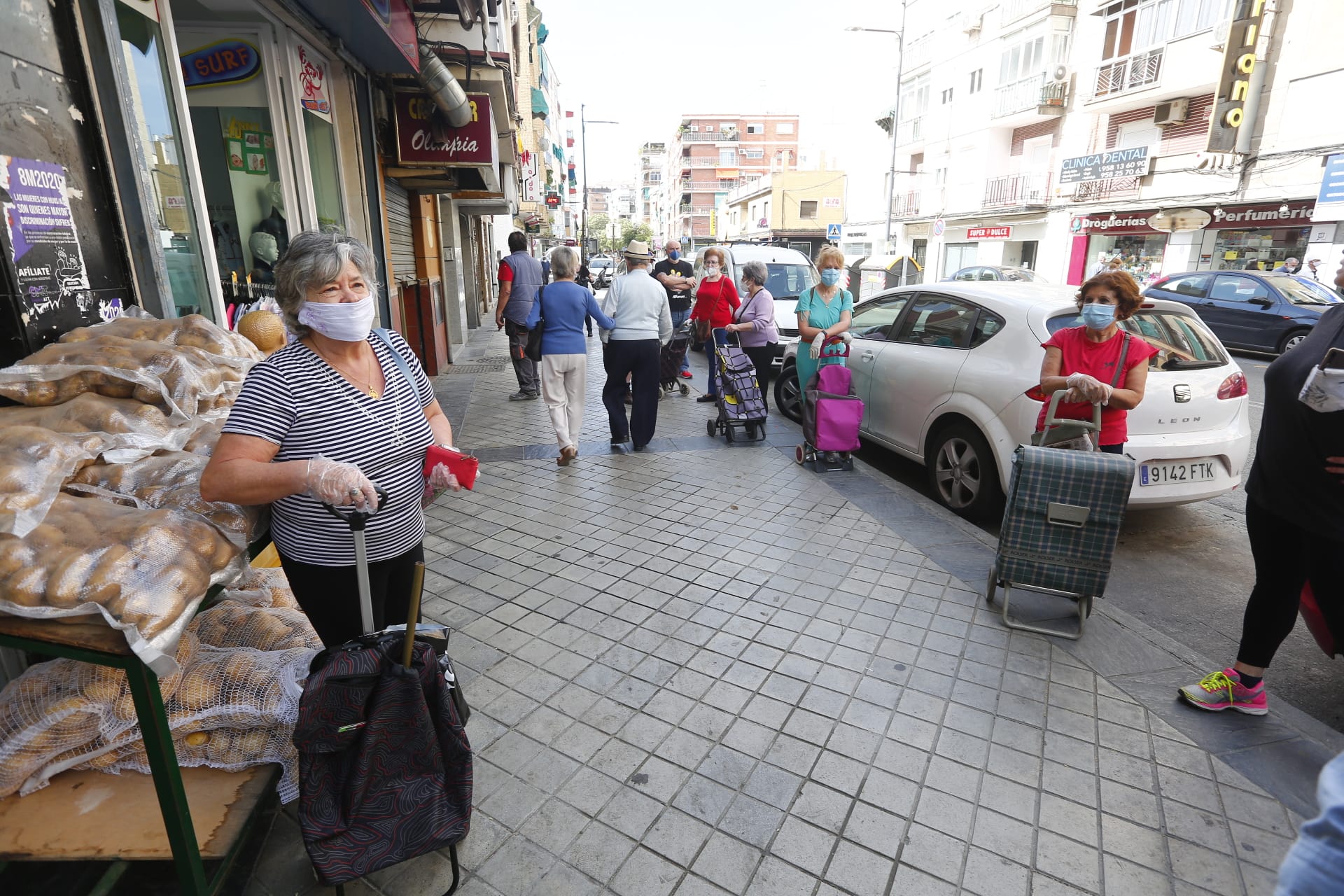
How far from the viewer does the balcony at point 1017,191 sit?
88.4 ft

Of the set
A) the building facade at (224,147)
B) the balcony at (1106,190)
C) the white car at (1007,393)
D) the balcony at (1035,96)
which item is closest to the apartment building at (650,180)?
the balcony at (1035,96)

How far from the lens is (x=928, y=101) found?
111 feet

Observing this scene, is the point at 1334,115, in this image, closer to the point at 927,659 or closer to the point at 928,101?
the point at 928,101

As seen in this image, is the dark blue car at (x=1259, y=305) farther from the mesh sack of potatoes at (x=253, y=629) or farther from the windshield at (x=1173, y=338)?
the mesh sack of potatoes at (x=253, y=629)

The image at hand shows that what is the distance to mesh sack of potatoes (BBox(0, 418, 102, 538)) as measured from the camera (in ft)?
5.28

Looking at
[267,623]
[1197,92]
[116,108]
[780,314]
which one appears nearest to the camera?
[267,623]

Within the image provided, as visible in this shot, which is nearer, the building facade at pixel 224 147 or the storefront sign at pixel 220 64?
the building facade at pixel 224 147

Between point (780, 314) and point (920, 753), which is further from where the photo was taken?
point (780, 314)

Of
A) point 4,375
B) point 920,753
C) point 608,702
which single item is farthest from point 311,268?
point 920,753

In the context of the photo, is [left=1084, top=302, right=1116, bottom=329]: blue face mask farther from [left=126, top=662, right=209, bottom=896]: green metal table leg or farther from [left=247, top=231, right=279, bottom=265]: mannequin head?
[left=247, top=231, right=279, bottom=265]: mannequin head

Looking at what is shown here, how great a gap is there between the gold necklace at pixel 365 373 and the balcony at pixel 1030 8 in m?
31.1

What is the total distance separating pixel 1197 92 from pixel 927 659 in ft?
83.8

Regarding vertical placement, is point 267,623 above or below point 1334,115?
below

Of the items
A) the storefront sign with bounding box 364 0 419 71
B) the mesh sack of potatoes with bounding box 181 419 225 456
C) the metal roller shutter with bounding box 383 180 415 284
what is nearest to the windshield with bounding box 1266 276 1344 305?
the storefront sign with bounding box 364 0 419 71
